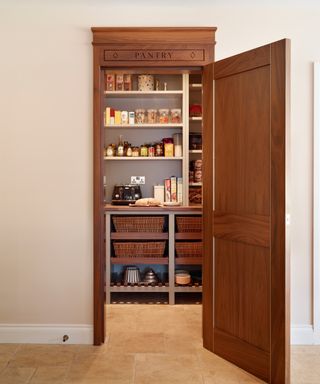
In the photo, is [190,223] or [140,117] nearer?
[190,223]

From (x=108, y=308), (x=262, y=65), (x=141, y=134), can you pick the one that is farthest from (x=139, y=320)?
(x=262, y=65)

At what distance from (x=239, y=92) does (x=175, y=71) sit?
0.64 meters

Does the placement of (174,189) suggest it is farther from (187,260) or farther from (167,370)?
(167,370)

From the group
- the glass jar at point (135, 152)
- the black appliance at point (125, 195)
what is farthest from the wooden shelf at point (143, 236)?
the glass jar at point (135, 152)

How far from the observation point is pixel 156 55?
3016 millimetres

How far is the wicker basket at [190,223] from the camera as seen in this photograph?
13.6 ft

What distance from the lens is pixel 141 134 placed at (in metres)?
4.71

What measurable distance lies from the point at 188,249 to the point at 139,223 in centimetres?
58

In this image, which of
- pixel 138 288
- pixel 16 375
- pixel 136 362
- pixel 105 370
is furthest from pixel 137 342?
pixel 138 288

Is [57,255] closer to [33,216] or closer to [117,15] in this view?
[33,216]

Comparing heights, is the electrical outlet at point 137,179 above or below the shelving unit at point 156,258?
above

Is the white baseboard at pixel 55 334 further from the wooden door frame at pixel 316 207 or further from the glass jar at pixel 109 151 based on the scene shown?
the glass jar at pixel 109 151

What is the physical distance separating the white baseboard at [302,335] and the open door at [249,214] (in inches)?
25.1

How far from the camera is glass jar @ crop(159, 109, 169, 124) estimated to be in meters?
4.48
